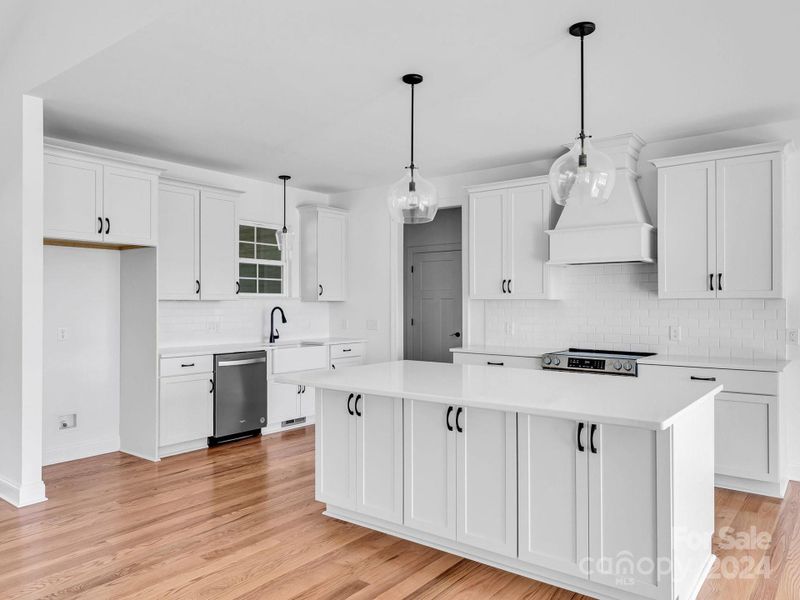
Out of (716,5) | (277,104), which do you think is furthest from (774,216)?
(277,104)

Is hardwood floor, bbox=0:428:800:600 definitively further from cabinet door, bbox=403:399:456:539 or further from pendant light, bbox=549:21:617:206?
pendant light, bbox=549:21:617:206

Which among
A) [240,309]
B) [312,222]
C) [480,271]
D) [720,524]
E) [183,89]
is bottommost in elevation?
[720,524]

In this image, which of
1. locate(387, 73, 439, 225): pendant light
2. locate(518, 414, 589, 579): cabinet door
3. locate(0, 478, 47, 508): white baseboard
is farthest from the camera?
locate(0, 478, 47, 508): white baseboard

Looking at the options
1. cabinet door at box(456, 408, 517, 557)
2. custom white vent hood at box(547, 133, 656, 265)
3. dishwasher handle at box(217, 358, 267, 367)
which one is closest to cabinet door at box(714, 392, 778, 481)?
custom white vent hood at box(547, 133, 656, 265)

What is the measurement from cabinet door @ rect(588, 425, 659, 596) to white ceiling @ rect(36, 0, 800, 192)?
76.3 inches

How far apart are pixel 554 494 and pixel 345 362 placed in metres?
4.12

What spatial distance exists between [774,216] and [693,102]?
103cm

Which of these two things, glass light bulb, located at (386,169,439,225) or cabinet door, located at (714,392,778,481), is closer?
glass light bulb, located at (386,169,439,225)

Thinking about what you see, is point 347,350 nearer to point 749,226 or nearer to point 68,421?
point 68,421

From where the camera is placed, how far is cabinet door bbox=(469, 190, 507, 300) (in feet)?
17.9

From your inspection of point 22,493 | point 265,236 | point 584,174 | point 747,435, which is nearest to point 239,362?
point 265,236

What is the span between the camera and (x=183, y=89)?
361cm

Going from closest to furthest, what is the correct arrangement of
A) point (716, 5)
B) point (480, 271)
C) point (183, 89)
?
point (716, 5), point (183, 89), point (480, 271)

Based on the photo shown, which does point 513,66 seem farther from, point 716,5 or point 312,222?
point 312,222
